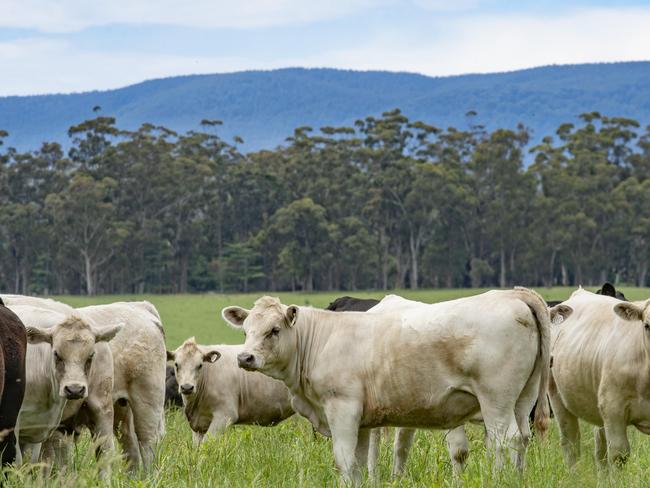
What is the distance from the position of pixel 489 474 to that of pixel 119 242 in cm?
7429

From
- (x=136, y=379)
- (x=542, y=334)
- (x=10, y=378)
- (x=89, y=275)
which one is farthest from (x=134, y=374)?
(x=89, y=275)

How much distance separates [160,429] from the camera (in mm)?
11680

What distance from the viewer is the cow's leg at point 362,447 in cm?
1010

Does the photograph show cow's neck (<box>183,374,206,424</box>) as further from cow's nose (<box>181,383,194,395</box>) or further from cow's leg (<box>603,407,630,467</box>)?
cow's leg (<box>603,407,630,467</box>)

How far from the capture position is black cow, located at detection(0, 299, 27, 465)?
8945 millimetres

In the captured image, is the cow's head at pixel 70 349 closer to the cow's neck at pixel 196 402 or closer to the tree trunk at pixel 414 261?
the cow's neck at pixel 196 402

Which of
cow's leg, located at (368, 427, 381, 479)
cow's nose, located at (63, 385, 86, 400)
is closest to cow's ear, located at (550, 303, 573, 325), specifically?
cow's leg, located at (368, 427, 381, 479)

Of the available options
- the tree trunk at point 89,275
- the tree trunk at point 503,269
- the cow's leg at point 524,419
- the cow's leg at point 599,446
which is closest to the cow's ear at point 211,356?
the cow's leg at point 599,446

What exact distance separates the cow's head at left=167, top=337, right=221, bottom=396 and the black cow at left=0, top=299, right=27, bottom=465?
4.96 m

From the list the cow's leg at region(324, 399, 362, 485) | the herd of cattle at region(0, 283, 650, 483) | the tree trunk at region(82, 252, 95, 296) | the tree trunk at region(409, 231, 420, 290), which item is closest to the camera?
the herd of cattle at region(0, 283, 650, 483)

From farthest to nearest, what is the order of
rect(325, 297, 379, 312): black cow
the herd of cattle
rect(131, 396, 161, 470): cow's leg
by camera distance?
1. rect(325, 297, 379, 312): black cow
2. rect(131, 396, 161, 470): cow's leg
3. the herd of cattle

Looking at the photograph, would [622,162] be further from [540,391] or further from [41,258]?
[540,391]

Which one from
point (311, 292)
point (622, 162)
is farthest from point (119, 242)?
point (622, 162)

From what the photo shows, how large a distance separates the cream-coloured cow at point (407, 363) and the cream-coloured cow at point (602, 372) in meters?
0.60
